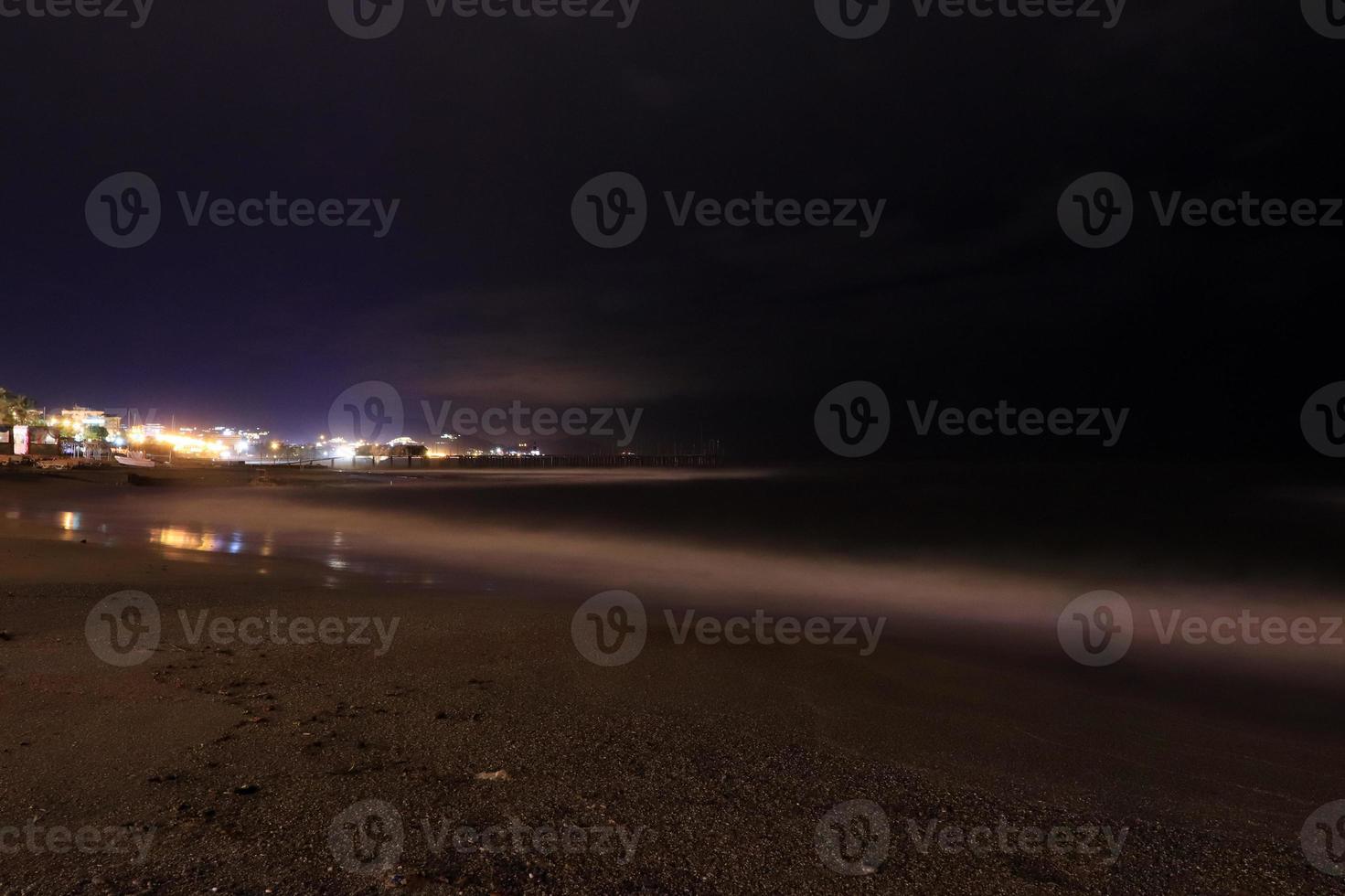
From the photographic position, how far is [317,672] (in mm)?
6699

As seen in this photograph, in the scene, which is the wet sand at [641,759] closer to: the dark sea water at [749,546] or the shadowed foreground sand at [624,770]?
the shadowed foreground sand at [624,770]

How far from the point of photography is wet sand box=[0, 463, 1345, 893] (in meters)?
3.72

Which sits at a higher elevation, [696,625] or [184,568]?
[184,568]

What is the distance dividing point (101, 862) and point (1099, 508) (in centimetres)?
4843

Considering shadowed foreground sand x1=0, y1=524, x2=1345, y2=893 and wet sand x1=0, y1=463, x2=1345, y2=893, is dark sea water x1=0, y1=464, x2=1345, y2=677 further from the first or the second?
shadowed foreground sand x1=0, y1=524, x2=1345, y2=893

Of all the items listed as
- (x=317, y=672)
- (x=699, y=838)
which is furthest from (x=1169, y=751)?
(x=317, y=672)

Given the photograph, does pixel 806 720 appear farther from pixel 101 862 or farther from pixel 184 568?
pixel 184 568

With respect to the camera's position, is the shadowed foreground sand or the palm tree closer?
the shadowed foreground sand

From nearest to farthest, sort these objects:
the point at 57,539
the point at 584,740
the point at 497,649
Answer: the point at 584,740 → the point at 497,649 → the point at 57,539

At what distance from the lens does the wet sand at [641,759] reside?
372 cm

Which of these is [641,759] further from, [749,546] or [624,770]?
[749,546]

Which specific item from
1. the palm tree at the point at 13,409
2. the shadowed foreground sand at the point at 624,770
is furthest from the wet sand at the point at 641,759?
the palm tree at the point at 13,409

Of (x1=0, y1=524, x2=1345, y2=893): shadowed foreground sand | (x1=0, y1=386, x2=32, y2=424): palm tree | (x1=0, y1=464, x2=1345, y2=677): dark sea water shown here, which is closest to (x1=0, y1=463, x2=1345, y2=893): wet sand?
(x1=0, y1=524, x2=1345, y2=893): shadowed foreground sand

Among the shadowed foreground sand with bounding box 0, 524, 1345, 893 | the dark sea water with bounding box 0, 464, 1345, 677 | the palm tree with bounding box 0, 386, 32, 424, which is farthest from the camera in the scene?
the palm tree with bounding box 0, 386, 32, 424
